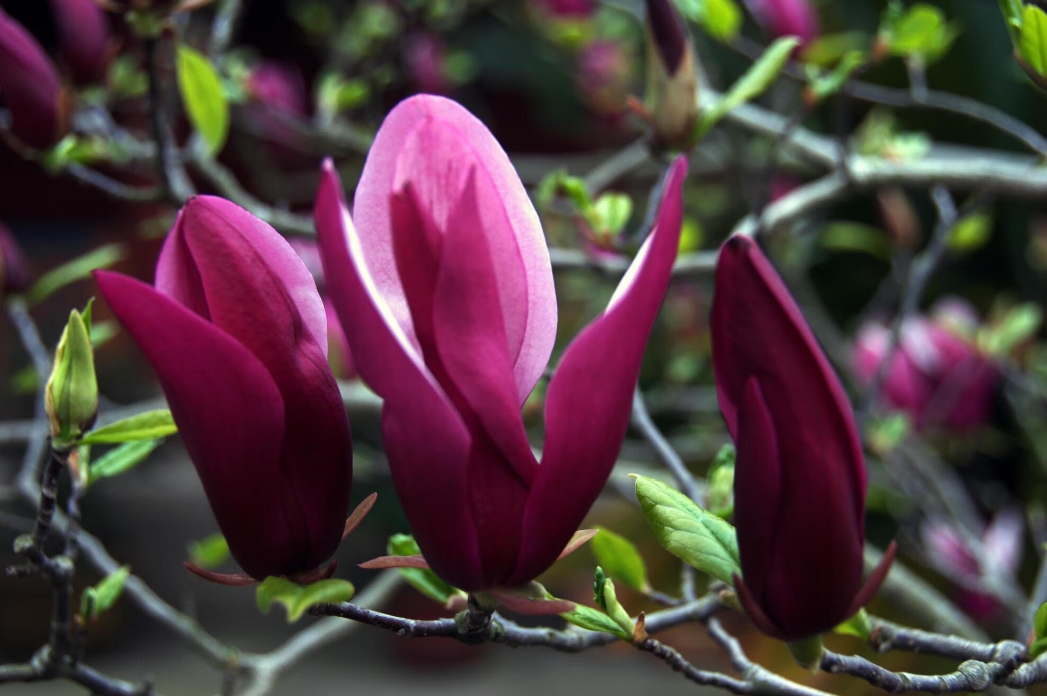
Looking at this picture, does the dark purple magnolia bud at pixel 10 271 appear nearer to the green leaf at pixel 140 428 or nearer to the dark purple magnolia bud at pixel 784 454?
the green leaf at pixel 140 428

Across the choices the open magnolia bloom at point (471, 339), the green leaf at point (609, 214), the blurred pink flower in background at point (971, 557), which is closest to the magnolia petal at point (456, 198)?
the open magnolia bloom at point (471, 339)

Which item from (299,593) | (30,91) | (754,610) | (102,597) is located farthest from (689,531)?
(30,91)

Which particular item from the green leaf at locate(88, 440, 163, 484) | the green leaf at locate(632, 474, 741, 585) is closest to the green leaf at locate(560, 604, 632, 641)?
the green leaf at locate(632, 474, 741, 585)

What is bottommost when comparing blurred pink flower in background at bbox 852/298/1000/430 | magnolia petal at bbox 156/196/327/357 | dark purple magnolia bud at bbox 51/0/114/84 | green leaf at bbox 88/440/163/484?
blurred pink flower in background at bbox 852/298/1000/430

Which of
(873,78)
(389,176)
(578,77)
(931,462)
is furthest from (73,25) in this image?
(873,78)

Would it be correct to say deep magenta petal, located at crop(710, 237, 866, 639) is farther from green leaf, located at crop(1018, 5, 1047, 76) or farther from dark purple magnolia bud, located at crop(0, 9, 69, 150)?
dark purple magnolia bud, located at crop(0, 9, 69, 150)

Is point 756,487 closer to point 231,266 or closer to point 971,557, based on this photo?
point 231,266

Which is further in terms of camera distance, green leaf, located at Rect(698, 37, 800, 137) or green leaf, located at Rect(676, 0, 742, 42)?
green leaf, located at Rect(676, 0, 742, 42)
